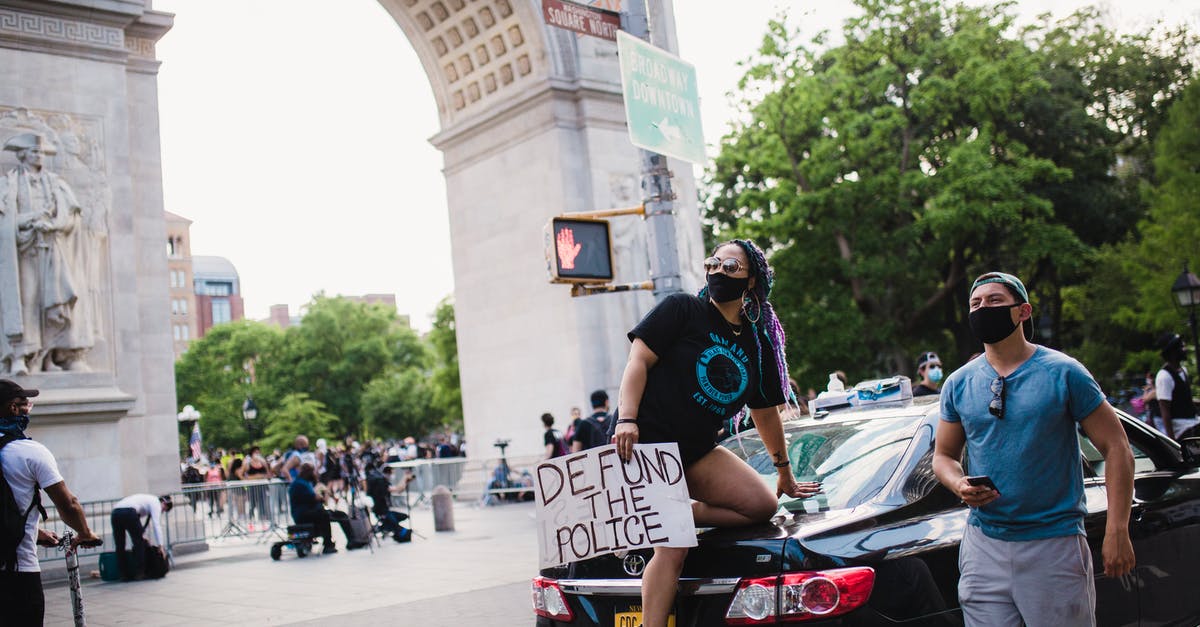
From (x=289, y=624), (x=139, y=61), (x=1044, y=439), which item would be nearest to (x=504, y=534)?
(x=289, y=624)

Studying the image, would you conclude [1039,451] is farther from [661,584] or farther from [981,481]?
[661,584]

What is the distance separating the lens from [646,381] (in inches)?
181

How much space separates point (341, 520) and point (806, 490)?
40.6ft

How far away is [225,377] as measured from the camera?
84.7 m

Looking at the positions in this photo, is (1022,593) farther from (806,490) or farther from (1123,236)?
(1123,236)

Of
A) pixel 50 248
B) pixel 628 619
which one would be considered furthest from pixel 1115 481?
pixel 50 248

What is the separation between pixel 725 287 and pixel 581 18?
578 cm

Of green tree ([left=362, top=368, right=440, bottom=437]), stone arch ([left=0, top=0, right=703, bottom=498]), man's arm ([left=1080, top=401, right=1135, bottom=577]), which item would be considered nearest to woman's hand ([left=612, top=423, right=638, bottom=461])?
man's arm ([left=1080, top=401, right=1135, bottom=577])

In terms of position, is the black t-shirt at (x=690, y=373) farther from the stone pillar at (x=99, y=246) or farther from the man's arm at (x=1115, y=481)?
the stone pillar at (x=99, y=246)

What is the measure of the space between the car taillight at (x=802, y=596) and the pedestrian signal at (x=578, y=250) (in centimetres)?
700

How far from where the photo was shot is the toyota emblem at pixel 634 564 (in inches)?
176

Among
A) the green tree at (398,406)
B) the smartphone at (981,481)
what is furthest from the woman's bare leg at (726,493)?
the green tree at (398,406)

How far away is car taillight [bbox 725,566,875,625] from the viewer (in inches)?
155

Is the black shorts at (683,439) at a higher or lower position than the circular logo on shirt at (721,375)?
lower
